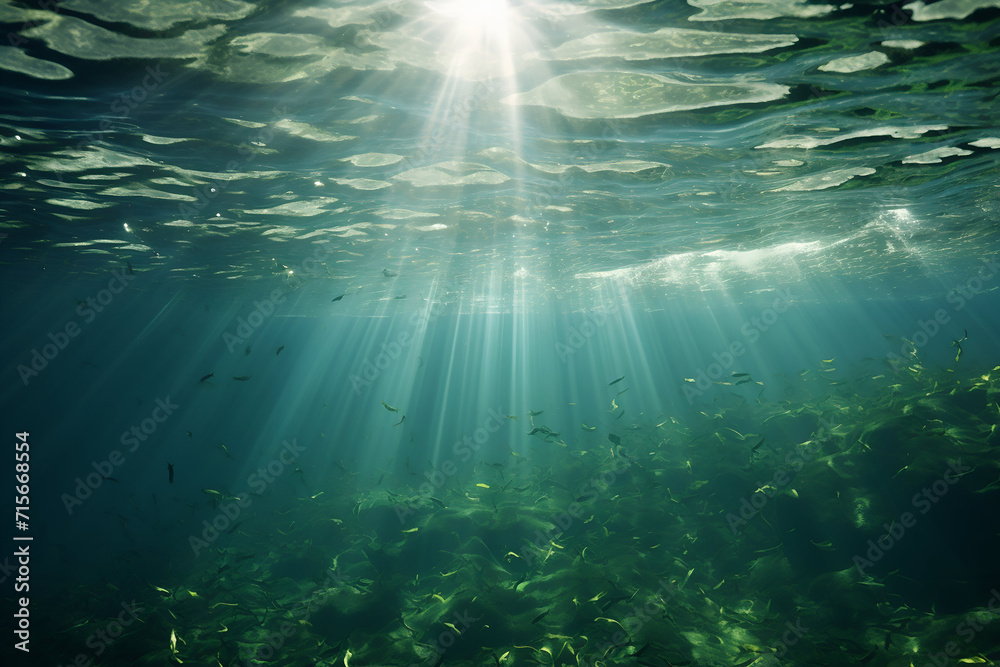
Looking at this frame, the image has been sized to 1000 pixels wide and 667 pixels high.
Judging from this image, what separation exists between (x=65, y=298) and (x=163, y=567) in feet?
80.1

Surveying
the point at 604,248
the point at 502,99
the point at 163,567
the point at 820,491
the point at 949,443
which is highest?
the point at 502,99

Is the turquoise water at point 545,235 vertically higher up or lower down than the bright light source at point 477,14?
lower down

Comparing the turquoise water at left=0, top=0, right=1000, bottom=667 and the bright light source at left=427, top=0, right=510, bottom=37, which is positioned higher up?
the bright light source at left=427, top=0, right=510, bottom=37

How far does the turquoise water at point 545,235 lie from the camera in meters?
6.97

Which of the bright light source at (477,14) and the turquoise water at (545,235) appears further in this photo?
the turquoise water at (545,235)

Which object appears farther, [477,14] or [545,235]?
[545,235]

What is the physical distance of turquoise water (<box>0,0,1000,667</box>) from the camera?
6.97m

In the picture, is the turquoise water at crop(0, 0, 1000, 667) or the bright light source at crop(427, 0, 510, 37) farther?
the turquoise water at crop(0, 0, 1000, 667)

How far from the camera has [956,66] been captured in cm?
752

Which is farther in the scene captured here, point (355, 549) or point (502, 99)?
point (355, 549)

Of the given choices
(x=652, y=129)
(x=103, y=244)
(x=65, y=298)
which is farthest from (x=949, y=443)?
(x=65, y=298)

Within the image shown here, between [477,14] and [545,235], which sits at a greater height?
[477,14]

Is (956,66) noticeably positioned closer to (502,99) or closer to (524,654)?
(502,99)

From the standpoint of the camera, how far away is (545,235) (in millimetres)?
17672
